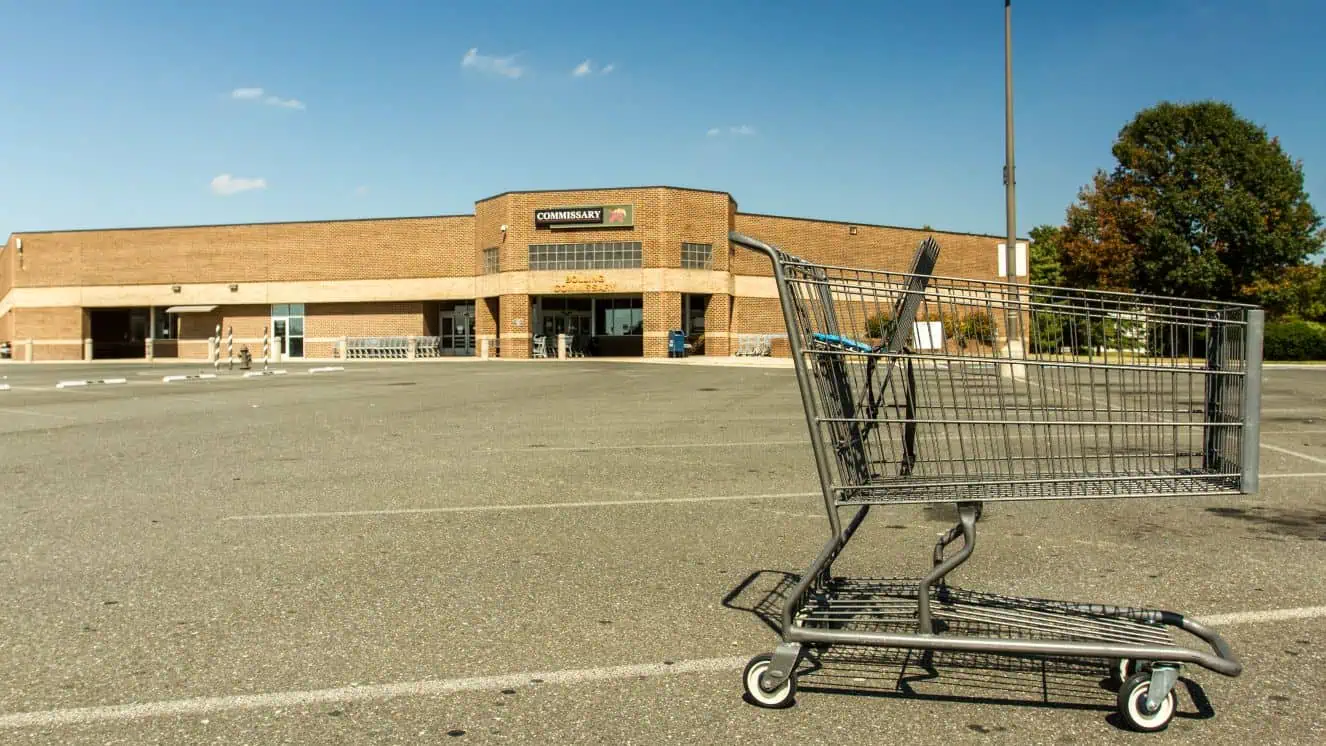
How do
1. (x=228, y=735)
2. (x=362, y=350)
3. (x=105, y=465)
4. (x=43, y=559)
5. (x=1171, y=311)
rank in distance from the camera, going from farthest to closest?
(x=362, y=350)
(x=105, y=465)
(x=43, y=559)
(x=1171, y=311)
(x=228, y=735)

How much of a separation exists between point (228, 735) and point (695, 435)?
8.00m

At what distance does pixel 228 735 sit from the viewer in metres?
2.80

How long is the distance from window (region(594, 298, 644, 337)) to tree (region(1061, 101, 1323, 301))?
64.4 feet

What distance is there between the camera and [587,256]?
141 feet

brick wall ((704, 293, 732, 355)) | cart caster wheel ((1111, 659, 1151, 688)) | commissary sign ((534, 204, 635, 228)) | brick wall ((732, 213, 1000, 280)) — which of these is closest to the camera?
cart caster wheel ((1111, 659, 1151, 688))

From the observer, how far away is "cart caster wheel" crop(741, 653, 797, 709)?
301 centimetres

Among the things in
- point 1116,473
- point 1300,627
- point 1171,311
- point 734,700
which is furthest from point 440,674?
point 1300,627

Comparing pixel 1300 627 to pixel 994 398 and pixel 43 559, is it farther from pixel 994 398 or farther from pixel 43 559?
pixel 43 559

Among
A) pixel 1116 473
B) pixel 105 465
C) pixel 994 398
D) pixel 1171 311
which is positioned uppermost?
pixel 1171 311

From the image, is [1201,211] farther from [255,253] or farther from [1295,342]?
[255,253]

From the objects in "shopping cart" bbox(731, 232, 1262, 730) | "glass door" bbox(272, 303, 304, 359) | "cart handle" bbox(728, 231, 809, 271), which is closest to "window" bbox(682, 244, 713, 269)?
"glass door" bbox(272, 303, 304, 359)

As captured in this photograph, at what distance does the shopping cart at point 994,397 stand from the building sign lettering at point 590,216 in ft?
128

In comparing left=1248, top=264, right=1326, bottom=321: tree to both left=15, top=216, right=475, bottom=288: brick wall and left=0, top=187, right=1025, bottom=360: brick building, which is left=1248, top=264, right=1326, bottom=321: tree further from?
left=15, top=216, right=475, bottom=288: brick wall

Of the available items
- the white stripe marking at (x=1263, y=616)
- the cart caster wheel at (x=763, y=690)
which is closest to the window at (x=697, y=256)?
the white stripe marking at (x=1263, y=616)
